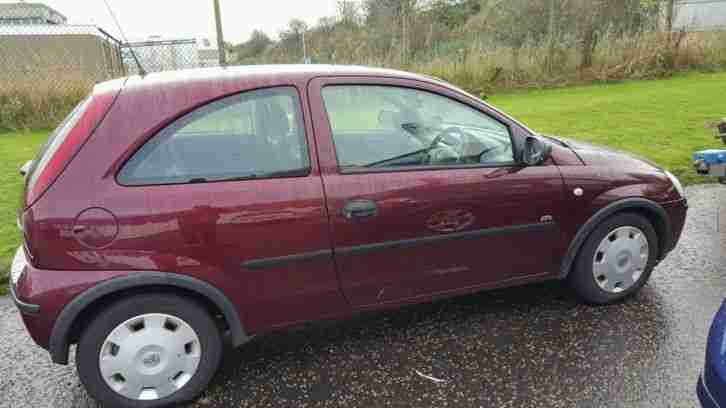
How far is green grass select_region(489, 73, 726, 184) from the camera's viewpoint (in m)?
7.50

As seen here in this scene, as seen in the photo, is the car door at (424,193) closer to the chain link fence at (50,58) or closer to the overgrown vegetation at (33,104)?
the chain link fence at (50,58)

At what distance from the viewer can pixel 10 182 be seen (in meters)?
6.71

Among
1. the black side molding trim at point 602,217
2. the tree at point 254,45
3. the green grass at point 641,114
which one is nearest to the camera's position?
the black side molding trim at point 602,217

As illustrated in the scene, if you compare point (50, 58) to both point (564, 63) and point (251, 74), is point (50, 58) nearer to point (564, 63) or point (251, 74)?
point (251, 74)

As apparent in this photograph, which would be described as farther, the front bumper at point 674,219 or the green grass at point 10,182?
the green grass at point 10,182

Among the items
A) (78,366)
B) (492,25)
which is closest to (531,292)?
(78,366)

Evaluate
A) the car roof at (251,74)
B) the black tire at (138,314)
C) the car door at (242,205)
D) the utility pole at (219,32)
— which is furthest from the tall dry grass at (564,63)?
the black tire at (138,314)

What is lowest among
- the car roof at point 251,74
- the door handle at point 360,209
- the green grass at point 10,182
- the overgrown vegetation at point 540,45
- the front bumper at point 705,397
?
the front bumper at point 705,397

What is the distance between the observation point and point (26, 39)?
469 inches

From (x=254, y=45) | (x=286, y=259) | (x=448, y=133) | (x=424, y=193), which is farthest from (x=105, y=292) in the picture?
(x=254, y=45)

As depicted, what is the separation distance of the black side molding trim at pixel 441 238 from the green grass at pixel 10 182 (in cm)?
296

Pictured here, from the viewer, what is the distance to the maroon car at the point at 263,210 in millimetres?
2449

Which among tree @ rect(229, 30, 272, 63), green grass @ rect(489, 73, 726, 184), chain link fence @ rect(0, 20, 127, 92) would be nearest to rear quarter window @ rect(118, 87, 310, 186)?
green grass @ rect(489, 73, 726, 184)

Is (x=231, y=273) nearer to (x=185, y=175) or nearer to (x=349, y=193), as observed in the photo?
(x=185, y=175)
